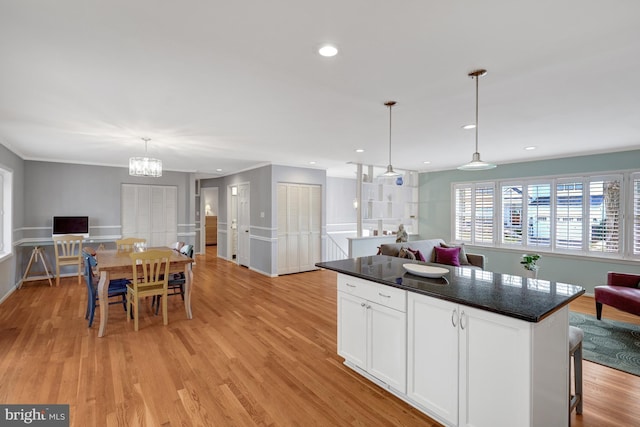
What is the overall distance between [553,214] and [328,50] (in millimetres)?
5916

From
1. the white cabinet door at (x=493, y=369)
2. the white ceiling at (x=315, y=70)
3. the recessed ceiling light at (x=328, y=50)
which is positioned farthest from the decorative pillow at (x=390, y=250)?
the recessed ceiling light at (x=328, y=50)

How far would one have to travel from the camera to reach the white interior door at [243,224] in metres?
7.71

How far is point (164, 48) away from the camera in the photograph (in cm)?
200

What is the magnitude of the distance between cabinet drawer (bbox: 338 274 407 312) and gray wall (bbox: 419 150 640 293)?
5.14 metres

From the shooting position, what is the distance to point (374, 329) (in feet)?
8.23

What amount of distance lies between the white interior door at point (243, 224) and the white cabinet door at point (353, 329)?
203 inches

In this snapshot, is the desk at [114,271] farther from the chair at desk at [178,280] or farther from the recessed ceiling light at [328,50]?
the recessed ceiling light at [328,50]

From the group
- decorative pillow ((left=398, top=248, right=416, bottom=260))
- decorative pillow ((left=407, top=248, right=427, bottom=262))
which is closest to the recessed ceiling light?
decorative pillow ((left=398, top=248, right=416, bottom=260))

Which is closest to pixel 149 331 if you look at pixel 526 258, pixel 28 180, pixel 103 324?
pixel 103 324

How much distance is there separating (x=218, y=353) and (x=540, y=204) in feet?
20.6

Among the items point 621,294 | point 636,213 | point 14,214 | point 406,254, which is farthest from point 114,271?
point 636,213

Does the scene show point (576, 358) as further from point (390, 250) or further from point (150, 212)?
point (150, 212)

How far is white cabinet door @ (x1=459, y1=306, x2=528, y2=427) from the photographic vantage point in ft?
5.44

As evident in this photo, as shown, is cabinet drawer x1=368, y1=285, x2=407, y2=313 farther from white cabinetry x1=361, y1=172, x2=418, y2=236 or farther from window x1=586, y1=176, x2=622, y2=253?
window x1=586, y1=176, x2=622, y2=253
